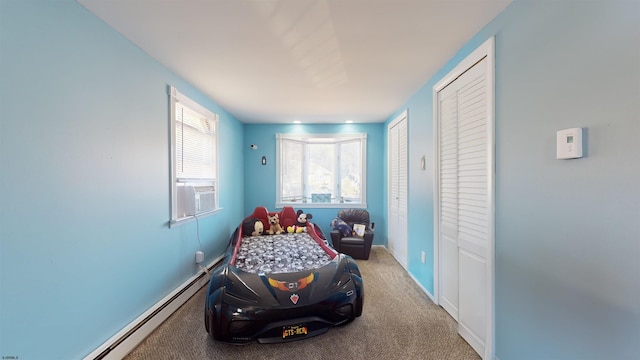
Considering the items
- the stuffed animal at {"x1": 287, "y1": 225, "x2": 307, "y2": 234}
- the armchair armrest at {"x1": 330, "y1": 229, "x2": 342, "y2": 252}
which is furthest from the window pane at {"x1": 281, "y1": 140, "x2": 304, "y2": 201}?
the armchair armrest at {"x1": 330, "y1": 229, "x2": 342, "y2": 252}

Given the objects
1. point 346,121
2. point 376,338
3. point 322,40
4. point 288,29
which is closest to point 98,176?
point 288,29

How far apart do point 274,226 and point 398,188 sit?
2109mm

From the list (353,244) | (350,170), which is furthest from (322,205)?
(353,244)

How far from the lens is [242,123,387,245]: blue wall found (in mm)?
4539

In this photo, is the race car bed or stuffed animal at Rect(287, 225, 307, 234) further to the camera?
stuffed animal at Rect(287, 225, 307, 234)

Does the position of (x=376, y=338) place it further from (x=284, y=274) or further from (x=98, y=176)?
(x=98, y=176)

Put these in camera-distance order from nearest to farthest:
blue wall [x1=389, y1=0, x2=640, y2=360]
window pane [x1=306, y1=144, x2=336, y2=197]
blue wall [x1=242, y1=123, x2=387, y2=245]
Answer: blue wall [x1=389, y1=0, x2=640, y2=360], blue wall [x1=242, y1=123, x2=387, y2=245], window pane [x1=306, y1=144, x2=336, y2=197]

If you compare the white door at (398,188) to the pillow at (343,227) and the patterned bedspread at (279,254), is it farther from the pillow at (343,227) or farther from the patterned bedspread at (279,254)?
the patterned bedspread at (279,254)

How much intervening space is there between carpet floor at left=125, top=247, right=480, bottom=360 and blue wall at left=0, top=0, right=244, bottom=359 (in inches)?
12.9

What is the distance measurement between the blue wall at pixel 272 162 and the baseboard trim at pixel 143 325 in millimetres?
2131

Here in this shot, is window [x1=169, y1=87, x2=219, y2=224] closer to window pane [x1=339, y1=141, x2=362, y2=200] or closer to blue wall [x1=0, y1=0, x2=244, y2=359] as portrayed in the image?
blue wall [x1=0, y1=0, x2=244, y2=359]

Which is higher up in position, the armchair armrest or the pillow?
the pillow

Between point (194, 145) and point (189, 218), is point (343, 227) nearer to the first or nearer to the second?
point (189, 218)

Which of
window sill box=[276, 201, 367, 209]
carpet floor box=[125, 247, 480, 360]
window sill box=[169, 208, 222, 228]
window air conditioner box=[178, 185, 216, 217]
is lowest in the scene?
carpet floor box=[125, 247, 480, 360]
